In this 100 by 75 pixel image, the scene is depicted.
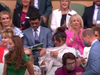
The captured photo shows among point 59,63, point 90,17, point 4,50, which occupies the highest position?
point 90,17

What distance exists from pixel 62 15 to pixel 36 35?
0.71 metres

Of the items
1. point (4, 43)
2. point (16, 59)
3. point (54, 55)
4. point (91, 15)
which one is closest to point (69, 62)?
point (54, 55)

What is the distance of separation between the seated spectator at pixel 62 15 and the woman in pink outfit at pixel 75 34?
298 millimetres

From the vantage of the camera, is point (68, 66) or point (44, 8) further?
point (44, 8)

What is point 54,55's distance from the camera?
3006mm

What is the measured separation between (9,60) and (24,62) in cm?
15

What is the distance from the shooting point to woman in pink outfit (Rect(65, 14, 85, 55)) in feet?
11.2

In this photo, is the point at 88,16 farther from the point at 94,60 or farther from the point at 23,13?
the point at 94,60

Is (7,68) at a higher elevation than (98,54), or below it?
below

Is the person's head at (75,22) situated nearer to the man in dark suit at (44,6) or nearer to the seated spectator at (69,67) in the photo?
the man in dark suit at (44,6)

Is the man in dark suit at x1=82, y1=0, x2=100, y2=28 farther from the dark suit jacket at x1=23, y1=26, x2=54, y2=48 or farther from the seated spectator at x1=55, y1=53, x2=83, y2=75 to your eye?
the seated spectator at x1=55, y1=53, x2=83, y2=75

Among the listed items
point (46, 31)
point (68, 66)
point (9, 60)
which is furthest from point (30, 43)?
point (9, 60)

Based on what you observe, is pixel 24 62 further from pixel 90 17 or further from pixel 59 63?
pixel 90 17

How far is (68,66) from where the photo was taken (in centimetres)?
264
